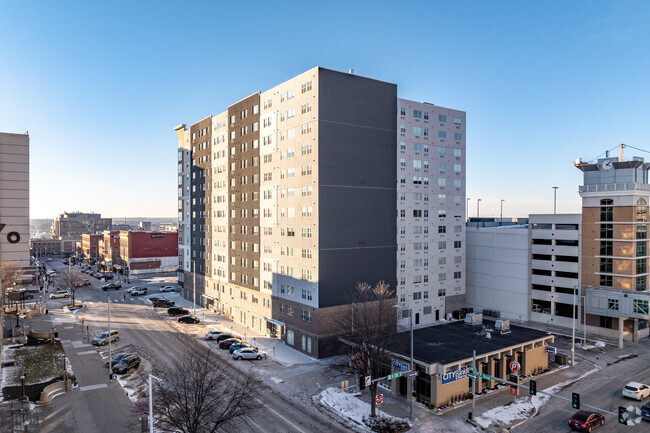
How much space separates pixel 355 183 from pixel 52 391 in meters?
40.7

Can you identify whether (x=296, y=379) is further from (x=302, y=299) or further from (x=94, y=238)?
(x=94, y=238)

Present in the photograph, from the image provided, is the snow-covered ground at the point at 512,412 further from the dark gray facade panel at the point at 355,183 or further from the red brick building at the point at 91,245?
the red brick building at the point at 91,245

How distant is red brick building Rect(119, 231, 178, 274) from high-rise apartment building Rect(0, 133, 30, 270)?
5795 centimetres

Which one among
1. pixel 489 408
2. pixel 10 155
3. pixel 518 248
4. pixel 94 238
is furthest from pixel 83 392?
pixel 94 238

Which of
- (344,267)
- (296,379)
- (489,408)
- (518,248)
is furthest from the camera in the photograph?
(518,248)

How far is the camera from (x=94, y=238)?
17538cm

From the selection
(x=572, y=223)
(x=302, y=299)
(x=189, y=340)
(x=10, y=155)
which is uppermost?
(x=10, y=155)

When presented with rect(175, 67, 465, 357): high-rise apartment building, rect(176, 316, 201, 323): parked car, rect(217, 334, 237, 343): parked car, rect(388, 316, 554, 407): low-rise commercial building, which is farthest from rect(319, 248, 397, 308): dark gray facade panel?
rect(176, 316, 201, 323): parked car

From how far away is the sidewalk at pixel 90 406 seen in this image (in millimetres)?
32812

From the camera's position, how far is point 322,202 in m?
52.7

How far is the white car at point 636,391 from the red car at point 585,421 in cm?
760

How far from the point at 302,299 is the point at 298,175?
1680cm

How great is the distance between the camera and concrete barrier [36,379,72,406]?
37150mm

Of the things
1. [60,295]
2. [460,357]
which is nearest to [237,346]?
[460,357]
